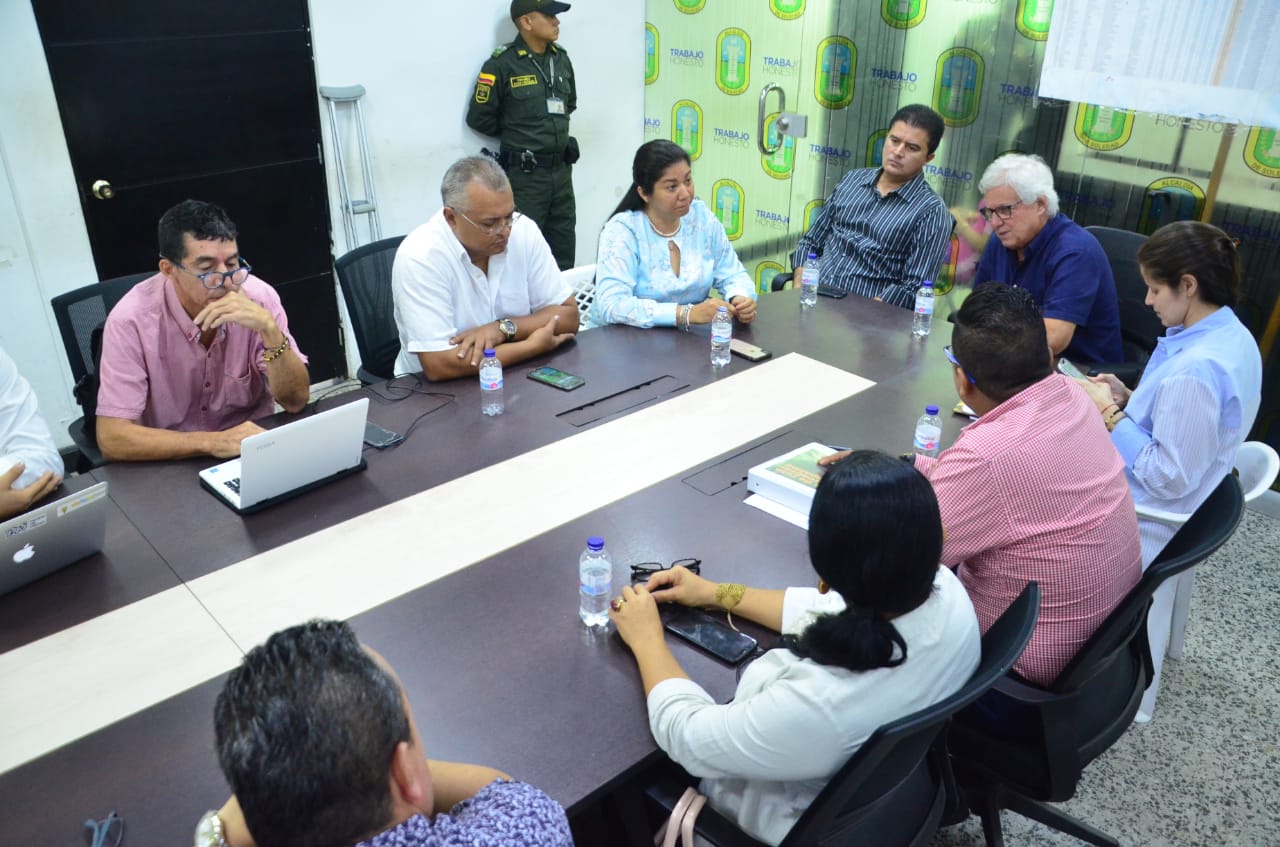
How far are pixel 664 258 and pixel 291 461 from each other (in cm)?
169

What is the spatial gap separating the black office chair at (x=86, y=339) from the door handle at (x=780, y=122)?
3190 millimetres

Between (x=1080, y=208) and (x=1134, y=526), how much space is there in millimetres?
2518

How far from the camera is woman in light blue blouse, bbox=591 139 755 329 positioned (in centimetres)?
318

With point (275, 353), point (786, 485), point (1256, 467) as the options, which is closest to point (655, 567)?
point (786, 485)

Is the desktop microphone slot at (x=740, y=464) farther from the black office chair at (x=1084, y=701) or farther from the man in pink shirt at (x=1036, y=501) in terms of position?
the black office chair at (x=1084, y=701)

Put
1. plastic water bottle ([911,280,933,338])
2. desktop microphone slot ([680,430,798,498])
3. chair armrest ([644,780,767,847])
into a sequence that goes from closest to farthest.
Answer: chair armrest ([644,780,767,847]) < desktop microphone slot ([680,430,798,498]) < plastic water bottle ([911,280,933,338])

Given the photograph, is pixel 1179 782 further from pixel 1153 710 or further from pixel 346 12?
pixel 346 12

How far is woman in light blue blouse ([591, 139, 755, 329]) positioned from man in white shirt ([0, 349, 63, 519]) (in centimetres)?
170

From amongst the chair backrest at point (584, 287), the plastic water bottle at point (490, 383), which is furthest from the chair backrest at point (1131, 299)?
the plastic water bottle at point (490, 383)

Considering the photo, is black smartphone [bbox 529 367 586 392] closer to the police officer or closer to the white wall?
the white wall

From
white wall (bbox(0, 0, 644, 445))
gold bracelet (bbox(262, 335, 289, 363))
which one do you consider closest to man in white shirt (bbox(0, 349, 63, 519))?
gold bracelet (bbox(262, 335, 289, 363))

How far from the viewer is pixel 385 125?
14.6ft

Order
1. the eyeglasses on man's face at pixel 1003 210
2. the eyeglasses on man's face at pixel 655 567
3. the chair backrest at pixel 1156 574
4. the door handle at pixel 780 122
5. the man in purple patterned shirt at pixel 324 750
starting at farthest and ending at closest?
the door handle at pixel 780 122, the eyeglasses on man's face at pixel 1003 210, the eyeglasses on man's face at pixel 655 567, the chair backrest at pixel 1156 574, the man in purple patterned shirt at pixel 324 750

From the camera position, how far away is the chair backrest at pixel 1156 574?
1.62 meters
